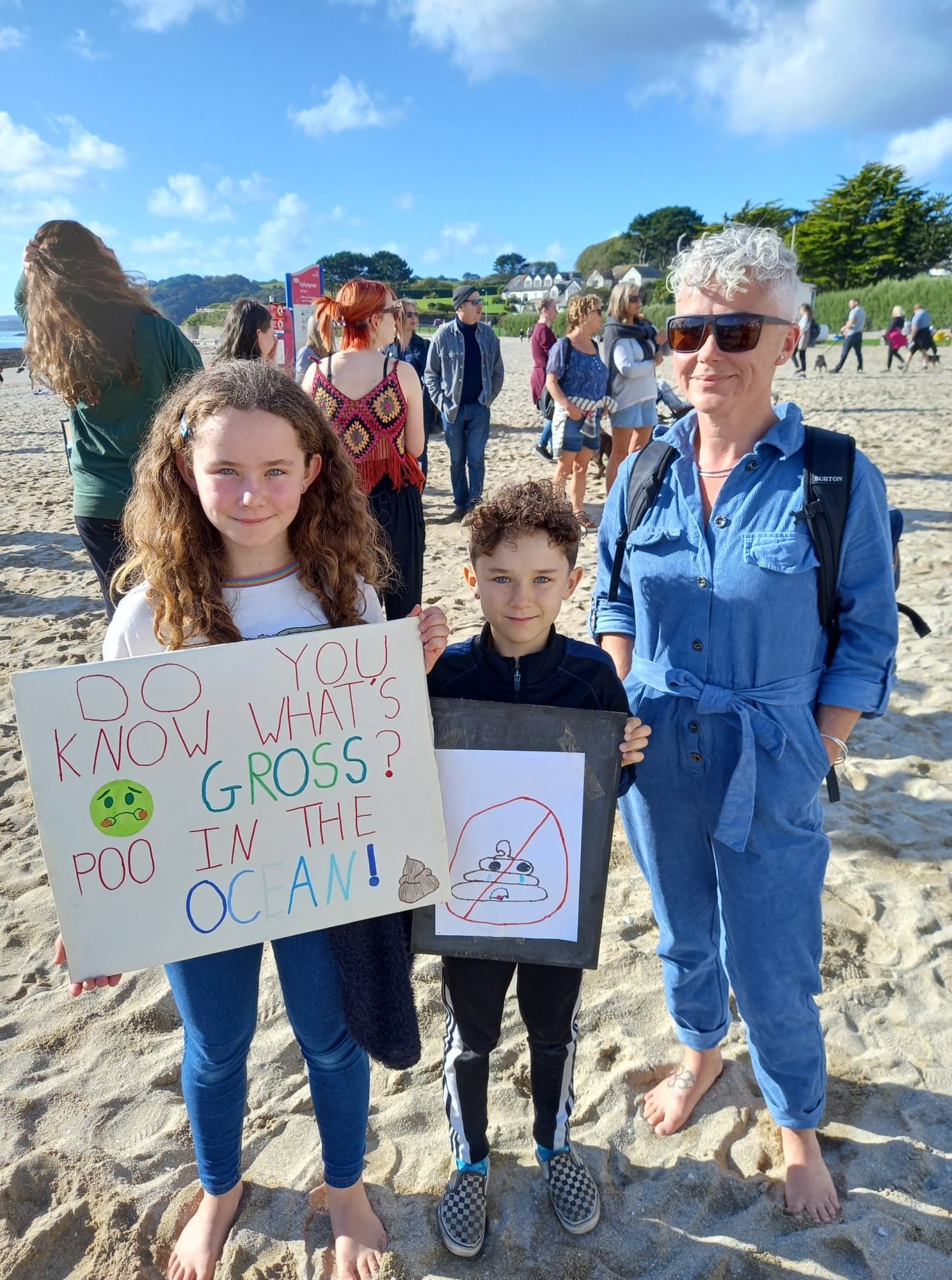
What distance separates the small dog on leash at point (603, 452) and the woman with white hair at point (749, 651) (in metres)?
6.75

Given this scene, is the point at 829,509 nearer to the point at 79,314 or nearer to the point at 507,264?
the point at 79,314

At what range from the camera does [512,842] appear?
1.70 m

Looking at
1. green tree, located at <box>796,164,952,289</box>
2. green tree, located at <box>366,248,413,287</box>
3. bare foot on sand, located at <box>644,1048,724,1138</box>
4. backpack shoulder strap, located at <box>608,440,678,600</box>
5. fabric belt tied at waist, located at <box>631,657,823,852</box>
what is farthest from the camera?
green tree, located at <box>366,248,413,287</box>

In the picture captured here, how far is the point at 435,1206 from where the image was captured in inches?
80.1

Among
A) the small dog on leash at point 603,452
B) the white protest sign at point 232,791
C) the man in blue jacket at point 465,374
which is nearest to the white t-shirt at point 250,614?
the white protest sign at point 232,791

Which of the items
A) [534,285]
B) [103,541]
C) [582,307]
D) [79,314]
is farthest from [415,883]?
[534,285]

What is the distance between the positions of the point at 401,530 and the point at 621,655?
2.16 meters

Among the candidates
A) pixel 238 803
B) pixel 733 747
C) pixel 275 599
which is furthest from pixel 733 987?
pixel 275 599

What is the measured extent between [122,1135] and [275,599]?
1.72 metres

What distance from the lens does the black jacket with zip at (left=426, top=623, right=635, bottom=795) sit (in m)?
1.76

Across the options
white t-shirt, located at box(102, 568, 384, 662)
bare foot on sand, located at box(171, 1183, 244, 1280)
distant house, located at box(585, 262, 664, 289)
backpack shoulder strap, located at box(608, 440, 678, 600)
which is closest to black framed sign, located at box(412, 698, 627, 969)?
white t-shirt, located at box(102, 568, 384, 662)

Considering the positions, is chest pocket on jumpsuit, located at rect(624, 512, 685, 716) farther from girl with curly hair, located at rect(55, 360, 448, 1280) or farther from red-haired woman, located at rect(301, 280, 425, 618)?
red-haired woman, located at rect(301, 280, 425, 618)

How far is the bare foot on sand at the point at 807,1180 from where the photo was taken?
6.39ft

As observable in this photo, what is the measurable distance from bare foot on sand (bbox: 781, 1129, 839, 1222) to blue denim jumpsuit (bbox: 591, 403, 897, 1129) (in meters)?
0.06
